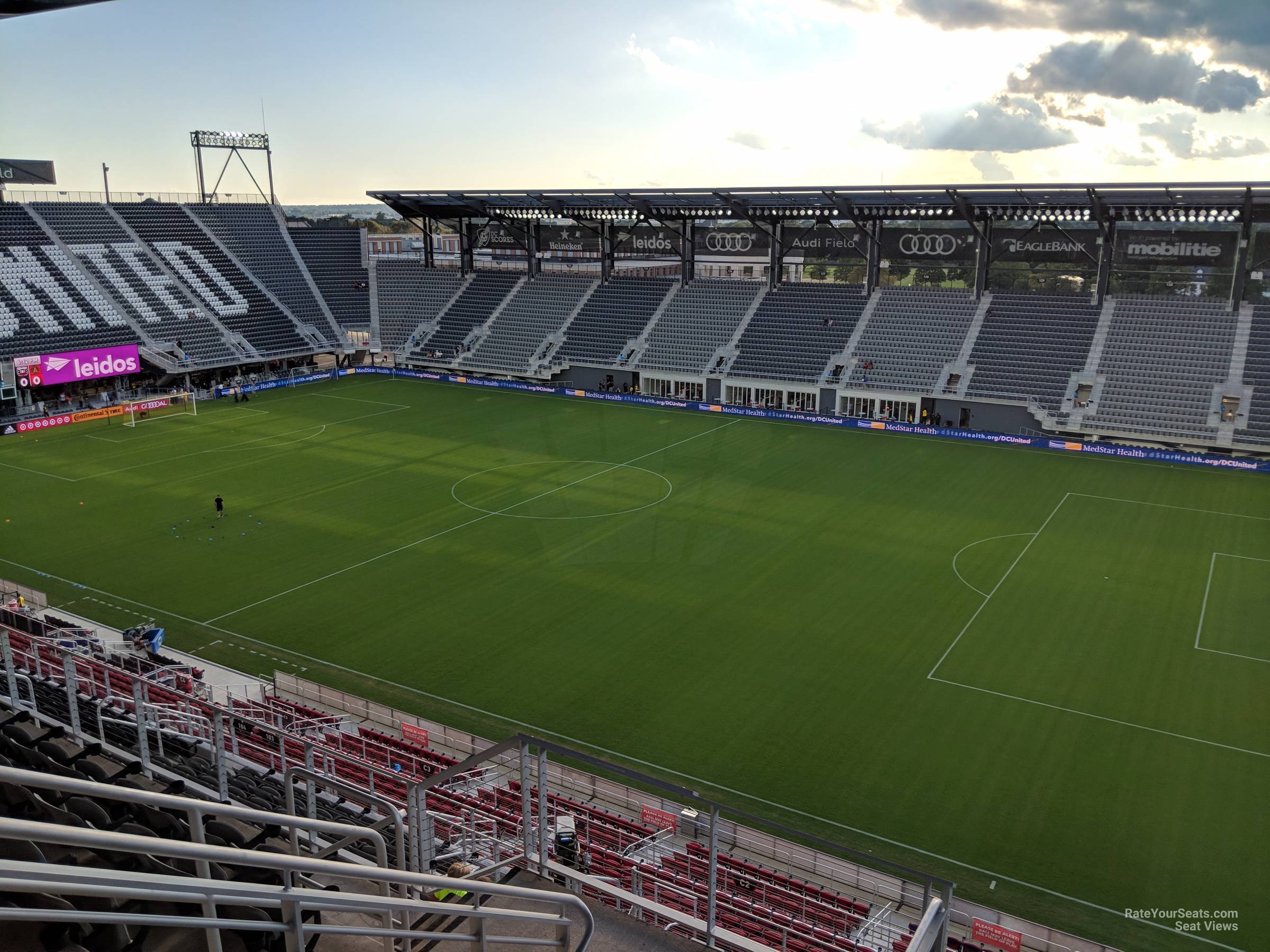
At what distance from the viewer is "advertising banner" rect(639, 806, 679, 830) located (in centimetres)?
1539

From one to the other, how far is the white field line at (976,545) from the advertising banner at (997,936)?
1379 centimetres

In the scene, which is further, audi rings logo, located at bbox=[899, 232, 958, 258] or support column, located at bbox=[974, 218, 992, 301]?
audi rings logo, located at bbox=[899, 232, 958, 258]

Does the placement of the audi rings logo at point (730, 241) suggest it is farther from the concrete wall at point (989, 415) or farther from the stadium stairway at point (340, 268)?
the stadium stairway at point (340, 268)

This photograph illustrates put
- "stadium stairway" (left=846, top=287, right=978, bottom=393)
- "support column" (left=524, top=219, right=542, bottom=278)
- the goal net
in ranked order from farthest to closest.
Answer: "support column" (left=524, top=219, right=542, bottom=278)
"stadium stairway" (left=846, top=287, right=978, bottom=393)
the goal net

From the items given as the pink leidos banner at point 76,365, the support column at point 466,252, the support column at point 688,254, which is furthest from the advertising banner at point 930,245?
the pink leidos banner at point 76,365

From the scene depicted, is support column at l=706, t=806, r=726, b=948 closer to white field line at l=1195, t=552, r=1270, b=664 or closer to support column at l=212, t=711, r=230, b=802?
support column at l=212, t=711, r=230, b=802

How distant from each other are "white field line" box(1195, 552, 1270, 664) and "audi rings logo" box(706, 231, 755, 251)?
34.8 m

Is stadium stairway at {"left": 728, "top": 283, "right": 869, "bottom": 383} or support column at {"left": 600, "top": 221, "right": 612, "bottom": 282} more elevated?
support column at {"left": 600, "top": 221, "right": 612, "bottom": 282}

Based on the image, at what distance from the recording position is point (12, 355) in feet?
156

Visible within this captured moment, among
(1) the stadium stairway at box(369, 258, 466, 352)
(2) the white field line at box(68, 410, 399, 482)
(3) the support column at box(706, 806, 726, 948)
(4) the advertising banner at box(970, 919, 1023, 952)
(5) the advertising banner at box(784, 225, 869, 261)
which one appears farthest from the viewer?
(1) the stadium stairway at box(369, 258, 466, 352)

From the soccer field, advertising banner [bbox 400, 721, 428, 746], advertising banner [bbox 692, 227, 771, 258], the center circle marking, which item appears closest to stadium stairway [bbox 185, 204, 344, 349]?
the soccer field

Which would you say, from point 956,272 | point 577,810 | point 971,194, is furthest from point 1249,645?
point 956,272

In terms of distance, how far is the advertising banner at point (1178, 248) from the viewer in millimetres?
44531

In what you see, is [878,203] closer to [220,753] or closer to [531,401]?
[531,401]
